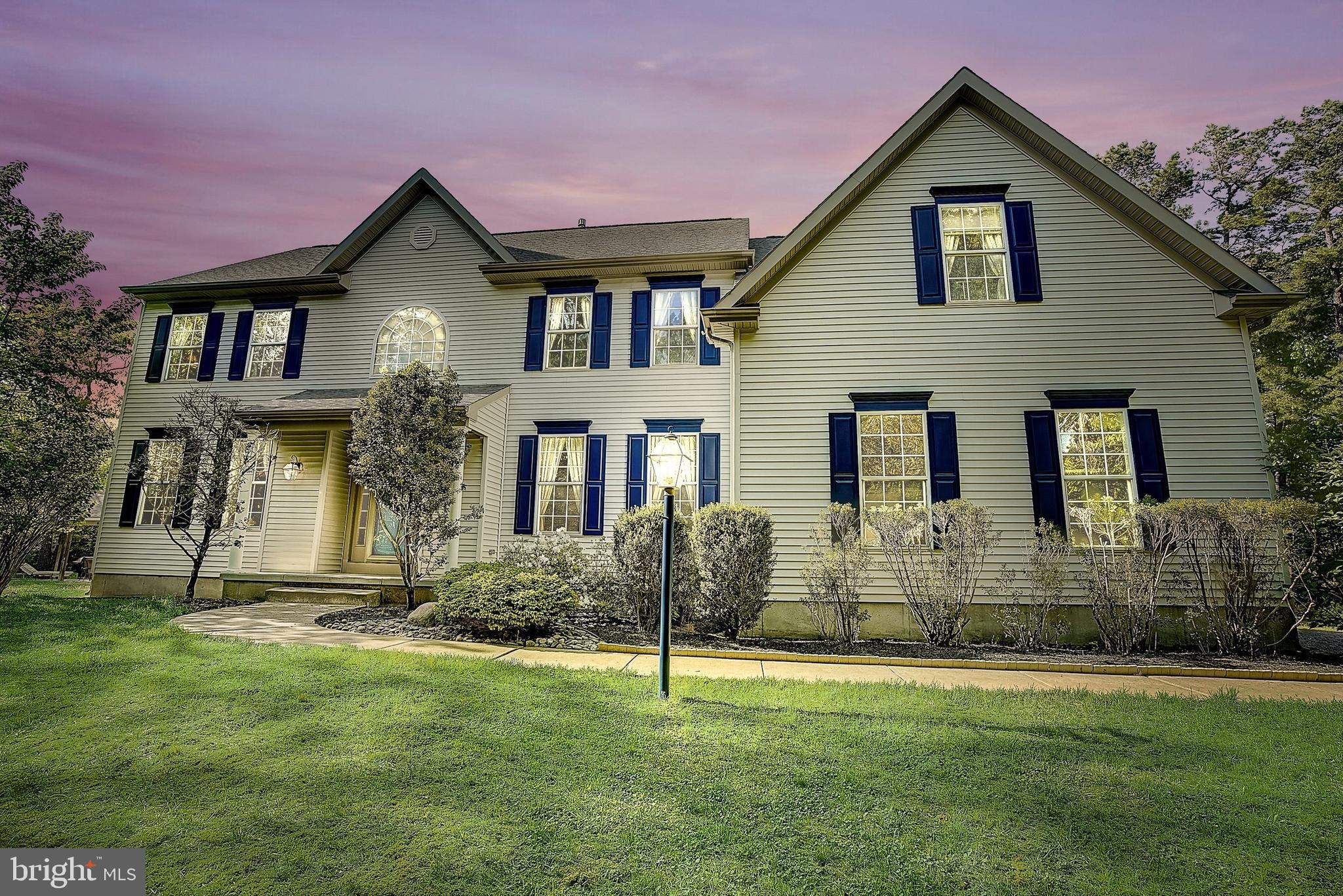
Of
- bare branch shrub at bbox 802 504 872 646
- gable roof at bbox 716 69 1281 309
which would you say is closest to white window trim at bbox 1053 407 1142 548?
gable roof at bbox 716 69 1281 309

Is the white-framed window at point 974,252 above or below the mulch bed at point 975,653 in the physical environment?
above

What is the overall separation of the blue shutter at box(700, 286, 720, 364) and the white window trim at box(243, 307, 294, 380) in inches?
378

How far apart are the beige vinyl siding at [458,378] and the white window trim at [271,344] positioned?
0.19m

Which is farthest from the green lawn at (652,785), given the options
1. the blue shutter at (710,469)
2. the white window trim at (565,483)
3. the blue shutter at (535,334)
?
the blue shutter at (535,334)

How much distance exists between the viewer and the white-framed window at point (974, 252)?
948cm

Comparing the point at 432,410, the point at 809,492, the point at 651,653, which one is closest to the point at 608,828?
the point at 651,653

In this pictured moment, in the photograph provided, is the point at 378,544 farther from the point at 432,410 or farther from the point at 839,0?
the point at 839,0

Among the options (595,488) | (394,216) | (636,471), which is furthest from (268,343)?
(636,471)

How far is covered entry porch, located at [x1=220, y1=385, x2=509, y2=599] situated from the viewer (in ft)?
36.1

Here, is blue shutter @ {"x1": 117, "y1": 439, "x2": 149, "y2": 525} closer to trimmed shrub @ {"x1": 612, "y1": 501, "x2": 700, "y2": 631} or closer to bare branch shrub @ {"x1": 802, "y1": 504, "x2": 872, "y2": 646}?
trimmed shrub @ {"x1": 612, "y1": 501, "x2": 700, "y2": 631}

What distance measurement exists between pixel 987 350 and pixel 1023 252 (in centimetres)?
184

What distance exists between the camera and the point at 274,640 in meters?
6.40

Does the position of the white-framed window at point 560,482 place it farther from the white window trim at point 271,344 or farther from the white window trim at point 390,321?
the white window trim at point 271,344

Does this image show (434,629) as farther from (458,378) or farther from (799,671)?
(458,378)
